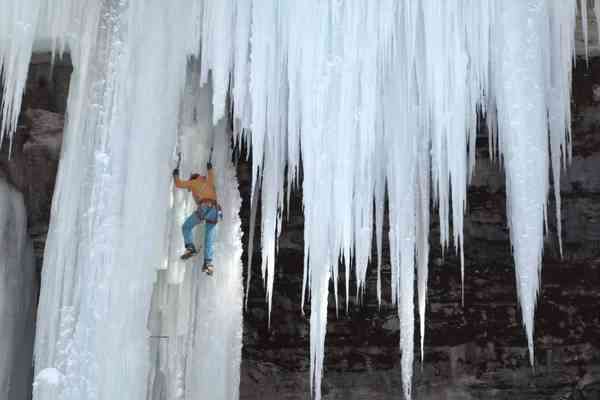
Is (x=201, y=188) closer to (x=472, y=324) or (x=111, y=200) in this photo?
(x=111, y=200)

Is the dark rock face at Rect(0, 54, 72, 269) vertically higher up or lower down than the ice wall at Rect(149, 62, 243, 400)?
higher up

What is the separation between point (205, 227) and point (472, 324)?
3.58 m

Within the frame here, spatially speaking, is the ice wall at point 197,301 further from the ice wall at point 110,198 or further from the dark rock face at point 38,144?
the dark rock face at point 38,144

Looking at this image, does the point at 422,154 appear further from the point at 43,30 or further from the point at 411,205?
the point at 43,30

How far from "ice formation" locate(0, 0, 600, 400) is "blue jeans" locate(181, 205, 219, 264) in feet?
1.70

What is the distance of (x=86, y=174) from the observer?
3.67m

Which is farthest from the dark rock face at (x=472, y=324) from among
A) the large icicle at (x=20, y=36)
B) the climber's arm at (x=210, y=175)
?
the large icicle at (x=20, y=36)

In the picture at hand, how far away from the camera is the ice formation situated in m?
3.59

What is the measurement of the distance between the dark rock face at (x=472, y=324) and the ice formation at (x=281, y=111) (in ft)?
7.70

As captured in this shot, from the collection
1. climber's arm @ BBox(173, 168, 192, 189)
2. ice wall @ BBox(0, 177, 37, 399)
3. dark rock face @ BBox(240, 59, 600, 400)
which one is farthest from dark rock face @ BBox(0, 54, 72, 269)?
dark rock face @ BBox(240, 59, 600, 400)

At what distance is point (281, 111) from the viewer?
436cm

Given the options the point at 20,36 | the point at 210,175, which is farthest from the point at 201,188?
the point at 20,36

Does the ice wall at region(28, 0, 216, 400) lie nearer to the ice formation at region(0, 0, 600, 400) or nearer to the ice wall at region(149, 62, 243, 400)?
the ice formation at region(0, 0, 600, 400)

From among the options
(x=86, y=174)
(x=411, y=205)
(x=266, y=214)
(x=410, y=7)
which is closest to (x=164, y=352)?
(x=266, y=214)
